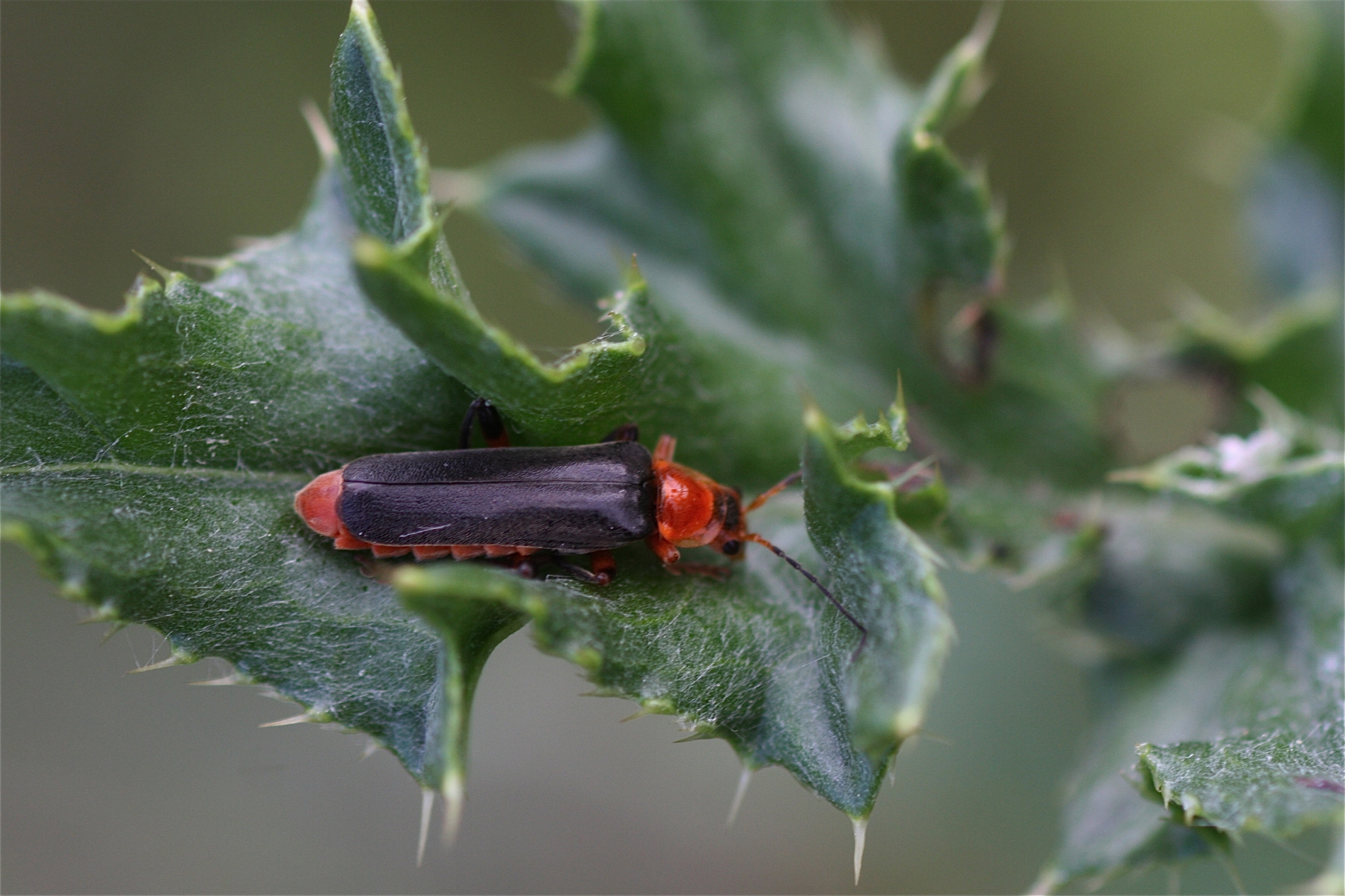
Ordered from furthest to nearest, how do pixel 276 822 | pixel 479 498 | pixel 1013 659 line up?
pixel 276 822, pixel 1013 659, pixel 479 498

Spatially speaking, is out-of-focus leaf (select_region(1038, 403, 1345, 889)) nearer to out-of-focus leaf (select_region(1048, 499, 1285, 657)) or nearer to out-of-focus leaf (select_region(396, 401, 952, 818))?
out-of-focus leaf (select_region(1048, 499, 1285, 657))

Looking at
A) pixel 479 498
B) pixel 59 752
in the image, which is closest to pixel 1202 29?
pixel 479 498

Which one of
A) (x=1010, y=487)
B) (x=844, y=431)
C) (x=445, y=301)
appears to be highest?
(x=1010, y=487)

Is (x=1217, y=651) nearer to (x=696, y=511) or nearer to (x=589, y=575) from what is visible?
(x=696, y=511)

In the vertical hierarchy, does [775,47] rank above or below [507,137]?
below

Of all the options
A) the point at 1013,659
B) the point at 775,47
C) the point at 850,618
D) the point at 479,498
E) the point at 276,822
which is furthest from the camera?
the point at 276,822

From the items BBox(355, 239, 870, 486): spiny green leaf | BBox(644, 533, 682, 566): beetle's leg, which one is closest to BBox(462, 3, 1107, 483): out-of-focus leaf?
BBox(355, 239, 870, 486): spiny green leaf

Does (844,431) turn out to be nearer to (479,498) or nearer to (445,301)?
(445,301)
